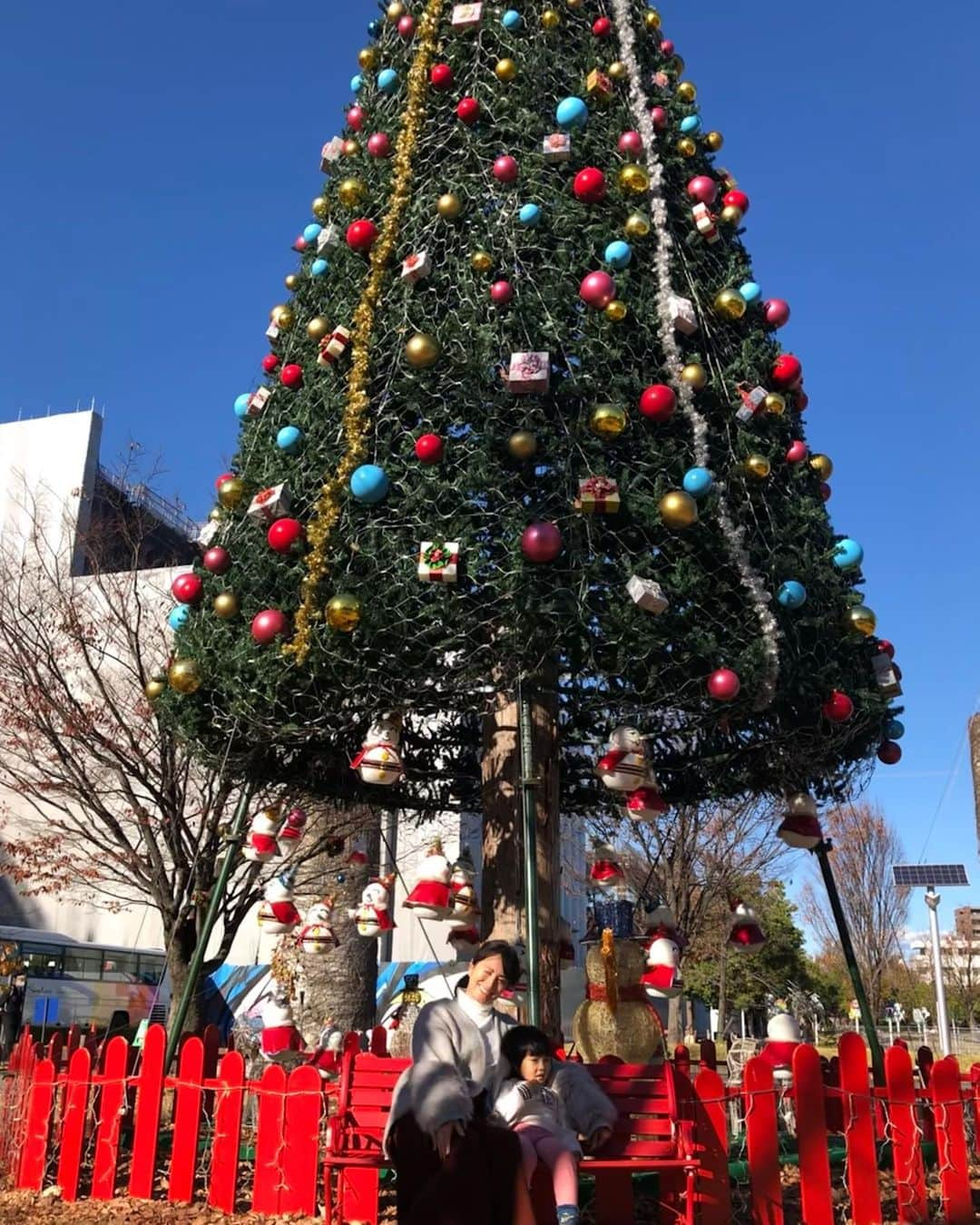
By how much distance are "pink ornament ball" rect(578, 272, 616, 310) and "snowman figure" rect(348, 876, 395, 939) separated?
4710mm

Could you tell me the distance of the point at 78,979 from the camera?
82.9ft

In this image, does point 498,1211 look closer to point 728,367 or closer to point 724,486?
point 724,486

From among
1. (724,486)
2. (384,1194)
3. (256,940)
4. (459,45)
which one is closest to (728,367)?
(724,486)

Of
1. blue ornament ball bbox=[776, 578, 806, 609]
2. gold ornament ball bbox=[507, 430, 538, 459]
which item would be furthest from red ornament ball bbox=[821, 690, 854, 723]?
gold ornament ball bbox=[507, 430, 538, 459]

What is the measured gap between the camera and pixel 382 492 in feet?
19.7

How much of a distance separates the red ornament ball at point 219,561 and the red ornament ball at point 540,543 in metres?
2.23

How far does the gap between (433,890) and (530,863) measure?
0.65m

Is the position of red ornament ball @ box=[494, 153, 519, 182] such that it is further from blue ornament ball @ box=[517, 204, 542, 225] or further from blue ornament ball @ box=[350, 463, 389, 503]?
blue ornament ball @ box=[350, 463, 389, 503]

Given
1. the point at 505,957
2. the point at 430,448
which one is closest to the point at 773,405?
the point at 430,448

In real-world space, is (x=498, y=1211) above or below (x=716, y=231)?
below

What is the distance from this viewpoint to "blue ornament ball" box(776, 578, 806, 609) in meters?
6.36

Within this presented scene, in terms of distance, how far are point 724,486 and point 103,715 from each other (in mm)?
10240

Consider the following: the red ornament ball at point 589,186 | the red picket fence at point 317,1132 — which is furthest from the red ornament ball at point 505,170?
the red picket fence at point 317,1132

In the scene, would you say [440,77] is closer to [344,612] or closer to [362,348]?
[362,348]
